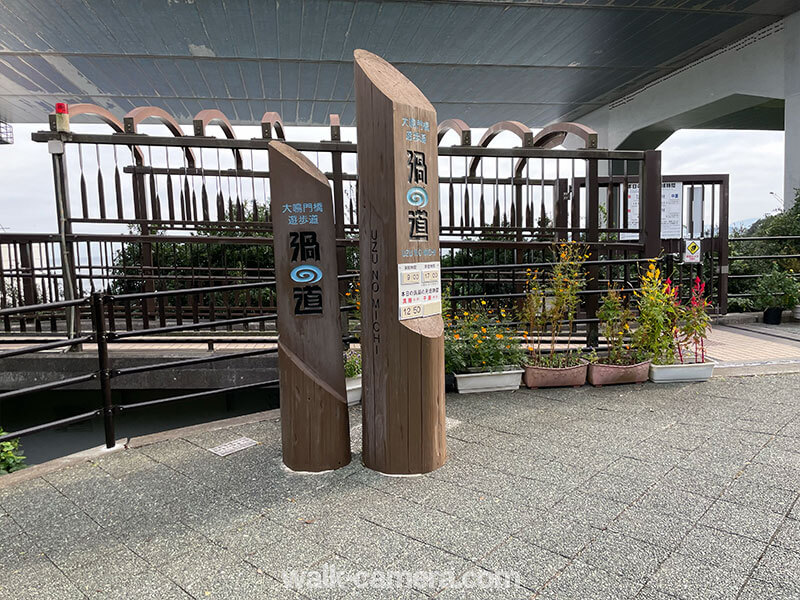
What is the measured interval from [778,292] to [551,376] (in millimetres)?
6349

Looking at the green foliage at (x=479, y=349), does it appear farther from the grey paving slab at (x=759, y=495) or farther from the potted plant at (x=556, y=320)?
the grey paving slab at (x=759, y=495)

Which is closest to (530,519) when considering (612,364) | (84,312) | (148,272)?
(612,364)

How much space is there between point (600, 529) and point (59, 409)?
5760 mm

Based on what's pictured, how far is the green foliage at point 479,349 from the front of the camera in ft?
15.4

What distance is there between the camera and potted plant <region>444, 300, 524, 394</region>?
4.64 metres

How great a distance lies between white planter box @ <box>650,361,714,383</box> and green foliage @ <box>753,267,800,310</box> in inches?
196

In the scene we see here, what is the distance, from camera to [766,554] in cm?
215

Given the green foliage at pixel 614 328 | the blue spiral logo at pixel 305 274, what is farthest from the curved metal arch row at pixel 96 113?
the green foliage at pixel 614 328

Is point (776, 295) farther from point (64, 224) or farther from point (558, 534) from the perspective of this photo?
point (64, 224)

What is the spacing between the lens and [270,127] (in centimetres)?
540

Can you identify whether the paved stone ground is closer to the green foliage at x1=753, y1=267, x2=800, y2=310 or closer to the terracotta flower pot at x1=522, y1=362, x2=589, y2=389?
the terracotta flower pot at x1=522, y1=362, x2=589, y2=389

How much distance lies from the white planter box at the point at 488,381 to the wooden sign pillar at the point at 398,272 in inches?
60.2

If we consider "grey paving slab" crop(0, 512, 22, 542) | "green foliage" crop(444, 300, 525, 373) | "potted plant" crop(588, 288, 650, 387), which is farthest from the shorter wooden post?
"grey paving slab" crop(0, 512, 22, 542)

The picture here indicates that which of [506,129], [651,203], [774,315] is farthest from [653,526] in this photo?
[774,315]
